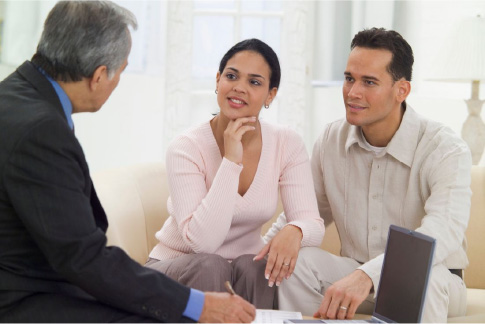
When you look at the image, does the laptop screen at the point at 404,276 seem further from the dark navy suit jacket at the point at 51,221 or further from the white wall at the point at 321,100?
the white wall at the point at 321,100

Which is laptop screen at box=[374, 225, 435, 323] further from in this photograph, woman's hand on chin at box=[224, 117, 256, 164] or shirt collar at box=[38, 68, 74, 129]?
shirt collar at box=[38, 68, 74, 129]

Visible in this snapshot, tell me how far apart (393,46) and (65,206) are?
4.47ft

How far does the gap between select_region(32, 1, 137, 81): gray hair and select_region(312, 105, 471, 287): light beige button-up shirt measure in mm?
1065

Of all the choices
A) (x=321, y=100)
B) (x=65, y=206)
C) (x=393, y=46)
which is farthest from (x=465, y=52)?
(x=65, y=206)

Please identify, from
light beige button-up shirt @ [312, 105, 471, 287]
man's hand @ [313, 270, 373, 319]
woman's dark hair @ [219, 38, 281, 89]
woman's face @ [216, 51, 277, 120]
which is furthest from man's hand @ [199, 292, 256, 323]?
woman's dark hair @ [219, 38, 281, 89]

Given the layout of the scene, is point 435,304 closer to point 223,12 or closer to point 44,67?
point 44,67

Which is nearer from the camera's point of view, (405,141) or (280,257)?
(280,257)

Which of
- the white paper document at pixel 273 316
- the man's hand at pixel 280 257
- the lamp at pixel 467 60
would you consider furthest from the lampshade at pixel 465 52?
the white paper document at pixel 273 316

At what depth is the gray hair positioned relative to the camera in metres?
1.41

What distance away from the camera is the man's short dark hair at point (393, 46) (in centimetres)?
224

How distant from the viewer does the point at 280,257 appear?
1.95m

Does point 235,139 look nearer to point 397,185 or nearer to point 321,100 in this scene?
point 397,185

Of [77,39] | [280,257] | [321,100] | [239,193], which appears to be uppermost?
[77,39]

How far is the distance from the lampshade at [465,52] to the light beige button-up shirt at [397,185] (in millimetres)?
1099
